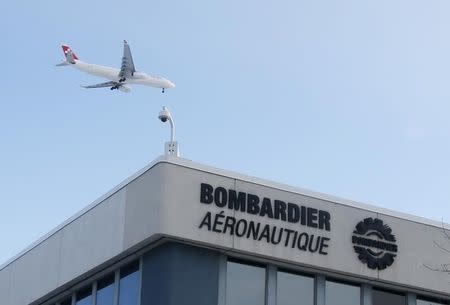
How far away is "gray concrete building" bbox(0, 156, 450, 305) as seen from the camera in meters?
18.6

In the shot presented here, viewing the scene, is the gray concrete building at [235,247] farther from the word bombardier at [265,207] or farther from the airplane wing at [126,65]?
the airplane wing at [126,65]

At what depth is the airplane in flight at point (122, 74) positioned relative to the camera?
66.3m

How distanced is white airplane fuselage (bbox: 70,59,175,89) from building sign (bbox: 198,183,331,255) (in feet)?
154

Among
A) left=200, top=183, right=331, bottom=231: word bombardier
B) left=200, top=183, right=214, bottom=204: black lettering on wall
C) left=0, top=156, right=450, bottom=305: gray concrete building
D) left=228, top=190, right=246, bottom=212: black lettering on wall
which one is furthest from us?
left=228, top=190, right=246, bottom=212: black lettering on wall

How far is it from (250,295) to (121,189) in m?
3.19

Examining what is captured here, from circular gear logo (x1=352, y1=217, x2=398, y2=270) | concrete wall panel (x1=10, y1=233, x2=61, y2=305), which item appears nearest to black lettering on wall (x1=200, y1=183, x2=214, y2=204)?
circular gear logo (x1=352, y1=217, x2=398, y2=270)

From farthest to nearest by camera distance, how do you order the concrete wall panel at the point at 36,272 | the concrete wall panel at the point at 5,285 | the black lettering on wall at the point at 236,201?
the concrete wall panel at the point at 5,285 < the concrete wall panel at the point at 36,272 < the black lettering on wall at the point at 236,201

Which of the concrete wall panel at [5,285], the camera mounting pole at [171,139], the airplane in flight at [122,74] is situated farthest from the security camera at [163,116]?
the airplane in flight at [122,74]

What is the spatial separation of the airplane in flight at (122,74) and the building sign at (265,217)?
4098cm

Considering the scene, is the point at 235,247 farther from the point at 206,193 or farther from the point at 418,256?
the point at 418,256

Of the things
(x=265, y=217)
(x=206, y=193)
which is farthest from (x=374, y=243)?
(x=206, y=193)

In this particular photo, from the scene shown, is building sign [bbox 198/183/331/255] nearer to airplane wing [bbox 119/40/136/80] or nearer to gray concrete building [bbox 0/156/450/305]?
gray concrete building [bbox 0/156/450/305]

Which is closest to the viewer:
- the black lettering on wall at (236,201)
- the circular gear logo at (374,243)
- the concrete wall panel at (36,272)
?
the black lettering on wall at (236,201)

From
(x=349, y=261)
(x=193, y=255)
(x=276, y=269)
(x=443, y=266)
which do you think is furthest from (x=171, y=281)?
(x=443, y=266)
